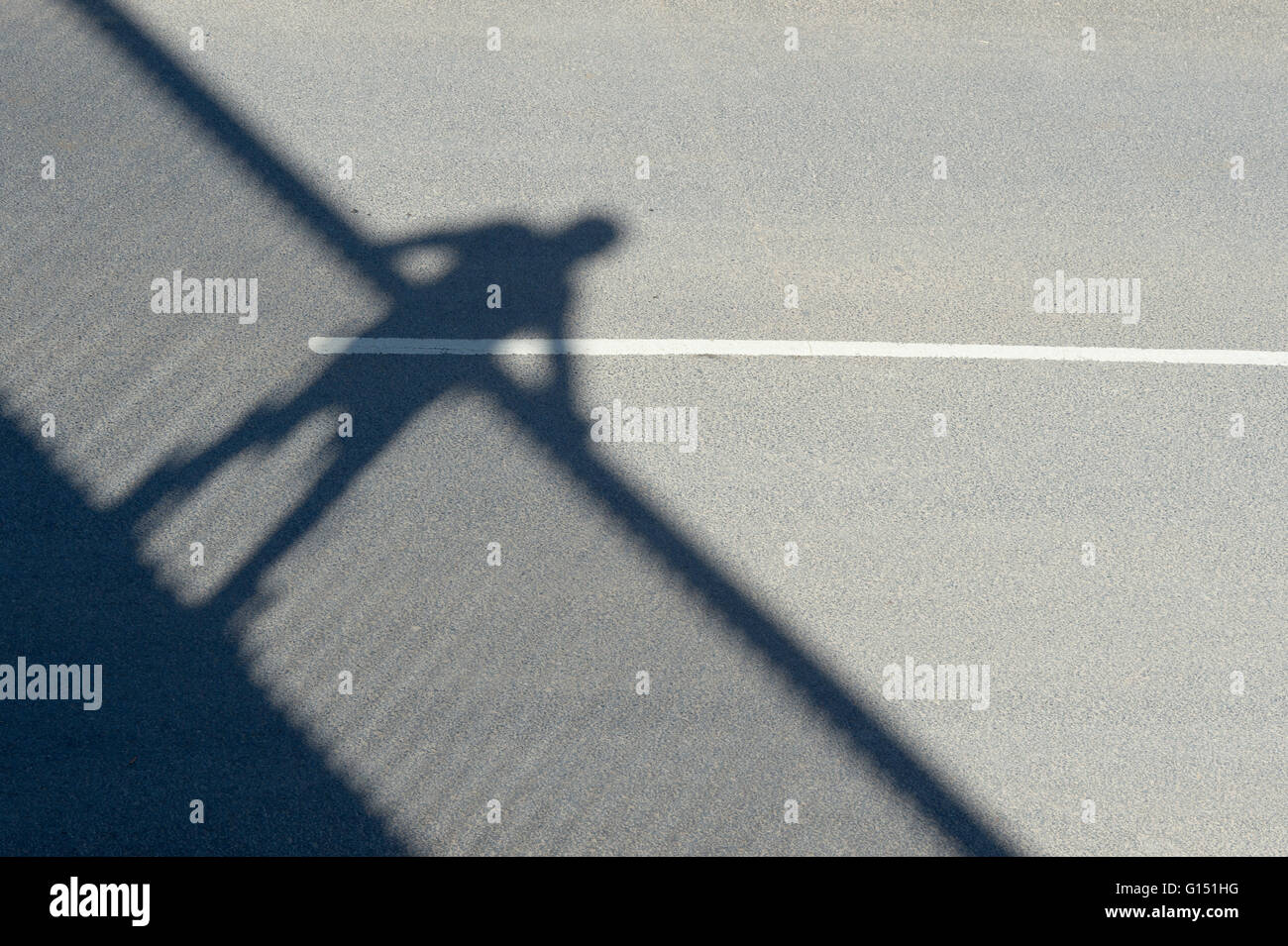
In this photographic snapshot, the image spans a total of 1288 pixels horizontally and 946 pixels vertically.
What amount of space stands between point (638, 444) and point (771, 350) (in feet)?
3.23

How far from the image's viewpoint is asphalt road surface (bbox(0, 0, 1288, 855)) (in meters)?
5.25

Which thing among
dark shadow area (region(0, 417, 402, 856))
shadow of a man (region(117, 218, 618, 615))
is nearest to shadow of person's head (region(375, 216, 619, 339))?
shadow of a man (region(117, 218, 618, 615))

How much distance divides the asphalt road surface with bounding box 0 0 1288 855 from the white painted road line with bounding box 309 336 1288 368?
7 centimetres

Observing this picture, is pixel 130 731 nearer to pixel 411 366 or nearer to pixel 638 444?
pixel 411 366

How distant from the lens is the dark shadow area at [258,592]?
511cm

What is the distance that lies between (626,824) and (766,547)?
1713mm

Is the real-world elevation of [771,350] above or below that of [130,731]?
above

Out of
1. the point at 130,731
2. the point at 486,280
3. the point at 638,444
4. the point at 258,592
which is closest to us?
the point at 130,731

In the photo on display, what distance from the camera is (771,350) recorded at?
5742 mm

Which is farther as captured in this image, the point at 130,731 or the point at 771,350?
the point at 771,350

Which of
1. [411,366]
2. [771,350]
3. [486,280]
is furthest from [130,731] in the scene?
[771,350]

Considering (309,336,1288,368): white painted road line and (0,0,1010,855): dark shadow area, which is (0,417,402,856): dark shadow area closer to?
(0,0,1010,855): dark shadow area

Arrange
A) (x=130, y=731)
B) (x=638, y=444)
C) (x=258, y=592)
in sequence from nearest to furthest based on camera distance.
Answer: (x=130, y=731), (x=258, y=592), (x=638, y=444)
